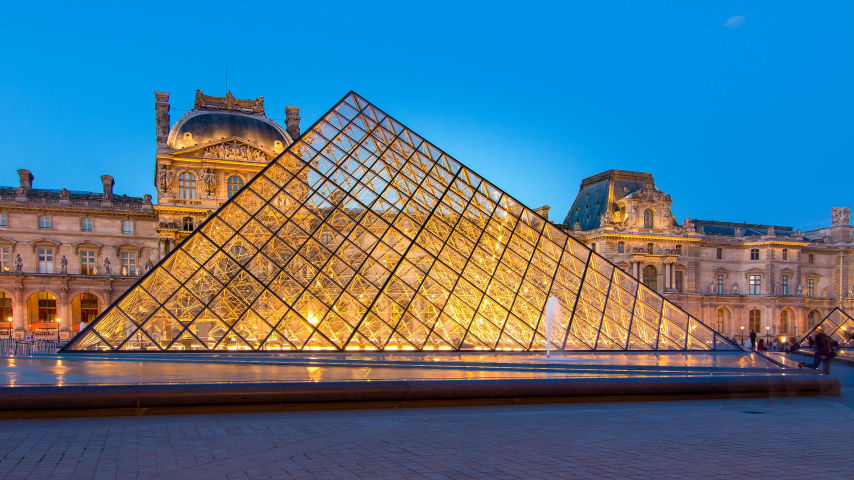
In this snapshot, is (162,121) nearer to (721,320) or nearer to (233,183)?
(233,183)

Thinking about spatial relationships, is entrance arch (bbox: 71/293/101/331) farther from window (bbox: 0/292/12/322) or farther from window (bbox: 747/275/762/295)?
window (bbox: 747/275/762/295)

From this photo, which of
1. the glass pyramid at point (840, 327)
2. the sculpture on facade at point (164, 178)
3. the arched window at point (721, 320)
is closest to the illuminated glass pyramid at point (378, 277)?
the glass pyramid at point (840, 327)

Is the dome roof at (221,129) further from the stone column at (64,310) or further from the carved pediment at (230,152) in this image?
the stone column at (64,310)

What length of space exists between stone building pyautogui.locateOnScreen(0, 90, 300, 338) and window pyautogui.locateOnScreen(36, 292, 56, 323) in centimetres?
5

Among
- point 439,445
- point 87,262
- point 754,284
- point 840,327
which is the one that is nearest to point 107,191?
point 87,262

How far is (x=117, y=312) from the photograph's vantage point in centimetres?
1493

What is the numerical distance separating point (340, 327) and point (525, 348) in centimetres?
421

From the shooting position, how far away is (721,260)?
171 feet

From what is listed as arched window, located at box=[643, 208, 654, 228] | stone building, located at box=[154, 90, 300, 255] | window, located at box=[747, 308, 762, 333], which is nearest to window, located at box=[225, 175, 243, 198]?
stone building, located at box=[154, 90, 300, 255]

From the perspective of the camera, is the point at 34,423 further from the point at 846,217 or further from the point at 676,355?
the point at 846,217

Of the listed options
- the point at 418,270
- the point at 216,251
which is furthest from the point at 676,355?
the point at 216,251

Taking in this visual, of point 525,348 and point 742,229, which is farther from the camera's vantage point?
point 742,229

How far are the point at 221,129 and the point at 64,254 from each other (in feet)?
36.9

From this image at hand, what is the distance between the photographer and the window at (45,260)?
3812cm
